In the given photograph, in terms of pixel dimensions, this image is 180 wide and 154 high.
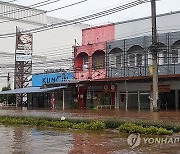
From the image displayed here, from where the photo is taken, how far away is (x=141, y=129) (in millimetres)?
14805

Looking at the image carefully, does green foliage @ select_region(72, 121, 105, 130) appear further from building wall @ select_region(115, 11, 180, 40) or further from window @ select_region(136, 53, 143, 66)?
window @ select_region(136, 53, 143, 66)

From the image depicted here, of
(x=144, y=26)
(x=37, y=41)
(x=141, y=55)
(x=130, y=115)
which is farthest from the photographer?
(x=37, y=41)

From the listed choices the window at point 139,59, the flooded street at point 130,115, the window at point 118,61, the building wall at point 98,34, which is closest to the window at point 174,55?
the window at point 139,59

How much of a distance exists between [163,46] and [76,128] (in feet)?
57.8

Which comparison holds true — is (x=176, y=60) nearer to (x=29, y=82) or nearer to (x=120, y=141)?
(x=120, y=141)

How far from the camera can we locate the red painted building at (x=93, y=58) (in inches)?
1518

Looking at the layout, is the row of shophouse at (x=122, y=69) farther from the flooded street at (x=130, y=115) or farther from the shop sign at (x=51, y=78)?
the flooded street at (x=130, y=115)

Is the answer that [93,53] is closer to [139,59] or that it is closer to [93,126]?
[139,59]

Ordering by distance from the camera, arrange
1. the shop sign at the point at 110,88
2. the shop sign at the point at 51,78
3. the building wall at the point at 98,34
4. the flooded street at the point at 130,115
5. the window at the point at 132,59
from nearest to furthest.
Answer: the flooded street at the point at 130,115
the window at the point at 132,59
the shop sign at the point at 110,88
the building wall at the point at 98,34
the shop sign at the point at 51,78

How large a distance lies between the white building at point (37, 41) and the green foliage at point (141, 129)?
42410 mm

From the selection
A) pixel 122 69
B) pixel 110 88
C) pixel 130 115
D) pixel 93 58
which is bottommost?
pixel 130 115

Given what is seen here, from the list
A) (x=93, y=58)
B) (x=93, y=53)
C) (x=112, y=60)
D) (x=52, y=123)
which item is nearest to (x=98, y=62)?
(x=93, y=58)

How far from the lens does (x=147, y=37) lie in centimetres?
3447

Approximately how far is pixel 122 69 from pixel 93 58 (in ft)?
14.9
